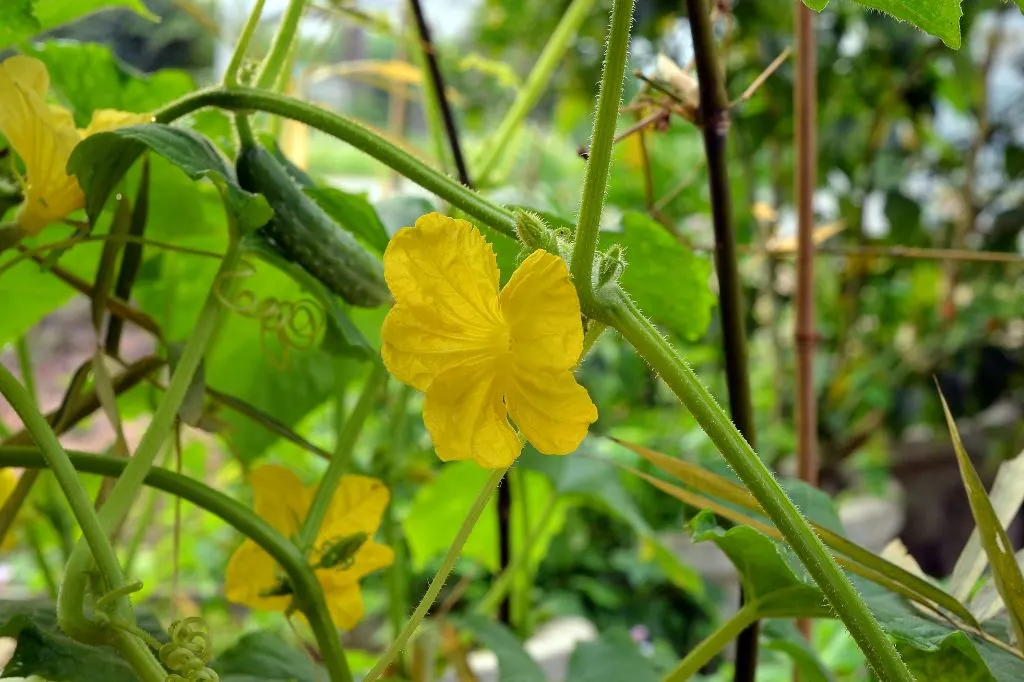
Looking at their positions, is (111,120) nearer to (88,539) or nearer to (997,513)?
(88,539)

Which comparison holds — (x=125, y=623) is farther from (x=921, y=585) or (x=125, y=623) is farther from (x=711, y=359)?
(x=711, y=359)

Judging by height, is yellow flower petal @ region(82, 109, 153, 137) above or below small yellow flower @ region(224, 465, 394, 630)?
above

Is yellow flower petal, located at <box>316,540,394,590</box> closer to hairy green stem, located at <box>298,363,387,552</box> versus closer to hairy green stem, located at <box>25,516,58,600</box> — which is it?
hairy green stem, located at <box>298,363,387,552</box>

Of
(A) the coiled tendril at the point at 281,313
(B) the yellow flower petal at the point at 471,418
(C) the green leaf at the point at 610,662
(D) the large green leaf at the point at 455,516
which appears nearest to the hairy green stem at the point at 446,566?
(B) the yellow flower petal at the point at 471,418

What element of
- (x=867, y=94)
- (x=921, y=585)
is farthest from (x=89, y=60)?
(x=867, y=94)

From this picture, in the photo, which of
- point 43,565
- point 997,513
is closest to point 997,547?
point 997,513

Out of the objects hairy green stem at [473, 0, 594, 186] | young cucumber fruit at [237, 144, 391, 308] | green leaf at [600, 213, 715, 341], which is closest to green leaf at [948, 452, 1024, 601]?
green leaf at [600, 213, 715, 341]

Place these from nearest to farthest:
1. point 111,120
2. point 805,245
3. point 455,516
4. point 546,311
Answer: point 546,311
point 111,120
point 805,245
point 455,516
